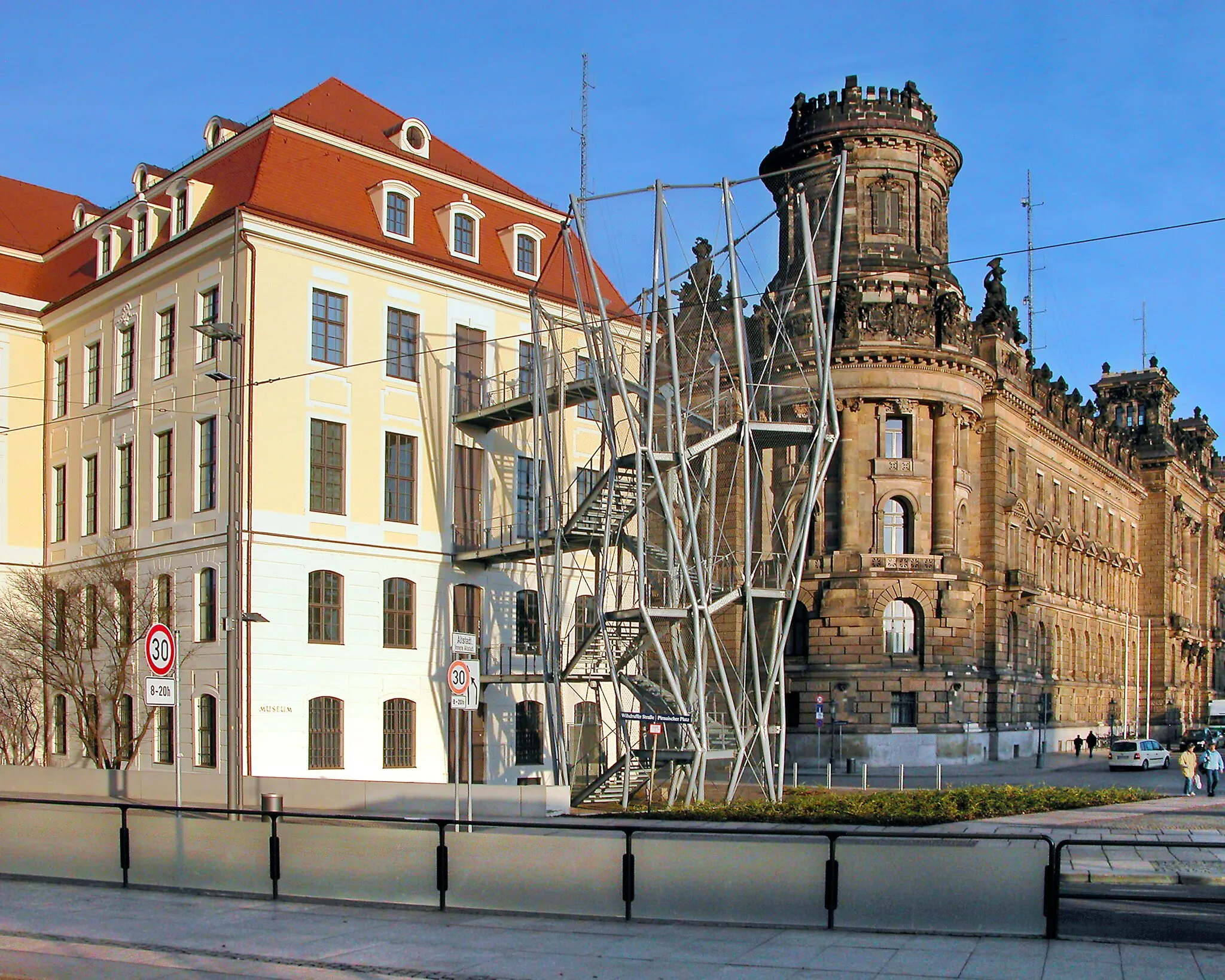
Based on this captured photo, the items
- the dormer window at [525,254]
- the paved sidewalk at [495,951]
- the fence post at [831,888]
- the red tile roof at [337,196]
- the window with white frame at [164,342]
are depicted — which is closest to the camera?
the paved sidewalk at [495,951]

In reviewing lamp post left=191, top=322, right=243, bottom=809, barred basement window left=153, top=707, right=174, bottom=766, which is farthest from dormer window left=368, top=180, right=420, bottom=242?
barred basement window left=153, top=707, right=174, bottom=766

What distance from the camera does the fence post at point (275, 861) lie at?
52.7ft

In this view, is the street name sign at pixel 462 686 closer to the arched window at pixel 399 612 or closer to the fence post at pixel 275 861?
the fence post at pixel 275 861

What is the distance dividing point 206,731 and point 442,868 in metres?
22.8

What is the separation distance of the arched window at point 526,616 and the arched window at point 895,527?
73.6 feet

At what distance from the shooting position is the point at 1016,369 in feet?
227

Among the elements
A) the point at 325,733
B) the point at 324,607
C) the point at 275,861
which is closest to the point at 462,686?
the point at 275,861

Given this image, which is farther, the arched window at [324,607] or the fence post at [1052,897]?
the arched window at [324,607]

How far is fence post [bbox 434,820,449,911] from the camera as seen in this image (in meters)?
15.2

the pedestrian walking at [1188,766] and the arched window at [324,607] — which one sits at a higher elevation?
the arched window at [324,607]

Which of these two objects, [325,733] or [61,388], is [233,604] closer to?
[325,733]

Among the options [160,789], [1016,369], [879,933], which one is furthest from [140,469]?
[1016,369]

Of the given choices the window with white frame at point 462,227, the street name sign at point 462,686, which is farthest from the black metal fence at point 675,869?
the window with white frame at point 462,227

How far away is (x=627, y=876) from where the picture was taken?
47.3ft
